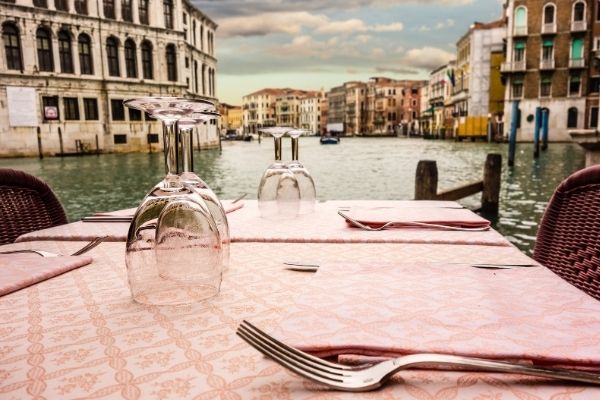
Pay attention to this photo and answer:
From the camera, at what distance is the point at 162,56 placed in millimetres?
27984

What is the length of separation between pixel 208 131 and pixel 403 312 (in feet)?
112

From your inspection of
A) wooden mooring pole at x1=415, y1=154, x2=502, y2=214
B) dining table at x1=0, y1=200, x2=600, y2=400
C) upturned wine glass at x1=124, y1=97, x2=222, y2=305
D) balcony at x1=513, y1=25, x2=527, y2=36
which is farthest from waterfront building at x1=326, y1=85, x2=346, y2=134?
upturned wine glass at x1=124, y1=97, x2=222, y2=305

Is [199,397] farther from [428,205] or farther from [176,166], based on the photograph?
[428,205]

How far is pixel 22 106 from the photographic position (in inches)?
918

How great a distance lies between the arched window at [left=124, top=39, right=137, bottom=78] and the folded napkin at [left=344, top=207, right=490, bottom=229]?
2827 centimetres

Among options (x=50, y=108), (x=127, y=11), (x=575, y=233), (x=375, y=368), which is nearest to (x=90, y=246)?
(x=375, y=368)

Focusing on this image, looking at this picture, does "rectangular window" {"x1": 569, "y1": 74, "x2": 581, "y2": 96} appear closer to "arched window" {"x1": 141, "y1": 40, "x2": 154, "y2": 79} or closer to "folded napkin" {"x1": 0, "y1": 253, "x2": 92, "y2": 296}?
"arched window" {"x1": 141, "y1": 40, "x2": 154, "y2": 79}

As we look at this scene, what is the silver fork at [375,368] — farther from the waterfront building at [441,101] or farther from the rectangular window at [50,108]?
the waterfront building at [441,101]

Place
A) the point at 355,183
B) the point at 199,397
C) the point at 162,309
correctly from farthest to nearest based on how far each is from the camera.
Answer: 1. the point at 355,183
2. the point at 162,309
3. the point at 199,397

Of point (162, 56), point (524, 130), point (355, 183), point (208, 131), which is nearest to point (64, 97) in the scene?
point (162, 56)

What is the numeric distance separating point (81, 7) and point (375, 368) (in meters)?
29.4

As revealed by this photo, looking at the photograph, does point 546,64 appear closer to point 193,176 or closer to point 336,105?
point 193,176

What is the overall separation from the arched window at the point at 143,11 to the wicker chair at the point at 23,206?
28.7 metres

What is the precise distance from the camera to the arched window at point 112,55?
26312mm
